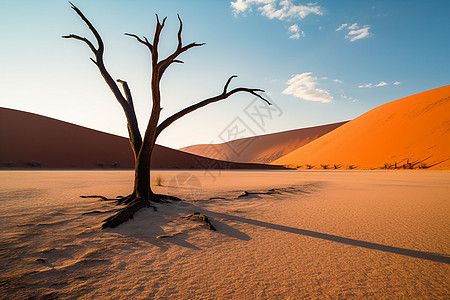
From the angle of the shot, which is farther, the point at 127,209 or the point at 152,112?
the point at 152,112

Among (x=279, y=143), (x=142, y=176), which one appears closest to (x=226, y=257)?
(x=142, y=176)

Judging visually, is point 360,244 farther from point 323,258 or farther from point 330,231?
point 323,258

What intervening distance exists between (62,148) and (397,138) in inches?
1955

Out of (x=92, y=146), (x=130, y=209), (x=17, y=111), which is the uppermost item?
(x=17, y=111)

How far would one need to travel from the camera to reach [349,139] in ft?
132

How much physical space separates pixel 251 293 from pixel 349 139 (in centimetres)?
4531

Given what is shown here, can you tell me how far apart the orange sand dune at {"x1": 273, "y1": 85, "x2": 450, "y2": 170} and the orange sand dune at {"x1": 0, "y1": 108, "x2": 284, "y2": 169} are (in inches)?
557

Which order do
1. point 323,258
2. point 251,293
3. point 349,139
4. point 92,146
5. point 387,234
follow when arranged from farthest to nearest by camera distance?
point 349,139, point 92,146, point 387,234, point 323,258, point 251,293

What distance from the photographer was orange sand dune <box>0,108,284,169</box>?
27594mm

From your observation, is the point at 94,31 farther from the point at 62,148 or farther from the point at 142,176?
the point at 62,148

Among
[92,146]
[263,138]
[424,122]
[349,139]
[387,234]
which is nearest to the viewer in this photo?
[387,234]

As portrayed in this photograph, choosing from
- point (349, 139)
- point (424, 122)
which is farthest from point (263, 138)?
point (424, 122)

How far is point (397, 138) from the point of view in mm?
30516

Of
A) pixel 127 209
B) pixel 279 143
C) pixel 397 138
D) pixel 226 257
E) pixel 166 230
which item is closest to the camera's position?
pixel 226 257
